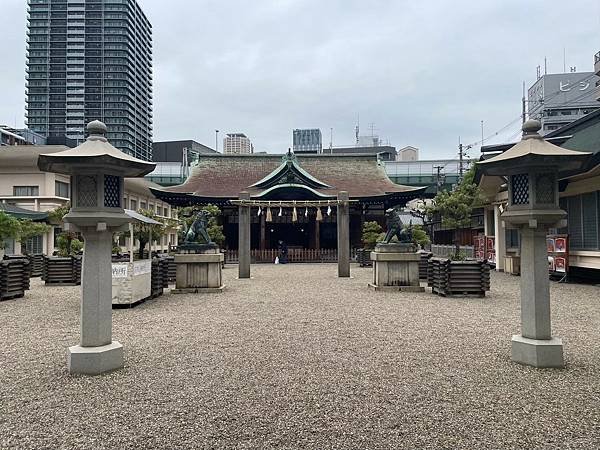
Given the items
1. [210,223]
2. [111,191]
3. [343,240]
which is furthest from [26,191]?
[111,191]

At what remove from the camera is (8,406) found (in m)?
4.61

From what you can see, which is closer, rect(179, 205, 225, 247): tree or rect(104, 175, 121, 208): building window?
rect(104, 175, 121, 208): building window

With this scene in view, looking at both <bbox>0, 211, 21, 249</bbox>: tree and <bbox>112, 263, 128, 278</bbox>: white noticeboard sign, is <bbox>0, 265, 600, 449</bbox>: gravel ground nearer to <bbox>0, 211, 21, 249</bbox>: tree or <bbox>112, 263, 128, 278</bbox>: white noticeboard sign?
<bbox>112, 263, 128, 278</bbox>: white noticeboard sign

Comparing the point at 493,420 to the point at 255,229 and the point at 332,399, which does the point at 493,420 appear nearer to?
the point at 332,399

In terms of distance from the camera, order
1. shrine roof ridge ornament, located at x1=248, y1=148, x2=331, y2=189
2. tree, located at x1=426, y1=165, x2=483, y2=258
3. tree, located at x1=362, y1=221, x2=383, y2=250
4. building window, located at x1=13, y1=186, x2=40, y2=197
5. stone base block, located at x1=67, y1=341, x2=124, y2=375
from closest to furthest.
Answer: stone base block, located at x1=67, y1=341, x2=124, y2=375 → tree, located at x1=426, y1=165, x2=483, y2=258 → tree, located at x1=362, y1=221, x2=383, y2=250 → building window, located at x1=13, y1=186, x2=40, y2=197 → shrine roof ridge ornament, located at x1=248, y1=148, x2=331, y2=189

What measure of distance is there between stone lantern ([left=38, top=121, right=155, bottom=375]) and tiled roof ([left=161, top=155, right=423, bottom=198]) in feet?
78.3

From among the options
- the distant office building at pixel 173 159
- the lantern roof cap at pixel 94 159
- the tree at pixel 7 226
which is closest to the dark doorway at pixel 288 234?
the distant office building at pixel 173 159

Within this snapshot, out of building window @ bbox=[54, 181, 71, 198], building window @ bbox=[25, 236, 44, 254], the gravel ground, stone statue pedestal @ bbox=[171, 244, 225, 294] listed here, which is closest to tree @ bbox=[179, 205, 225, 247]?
building window @ bbox=[54, 181, 71, 198]

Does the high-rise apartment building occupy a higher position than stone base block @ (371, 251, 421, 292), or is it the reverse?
the high-rise apartment building

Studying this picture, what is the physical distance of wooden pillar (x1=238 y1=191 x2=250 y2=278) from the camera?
1867cm

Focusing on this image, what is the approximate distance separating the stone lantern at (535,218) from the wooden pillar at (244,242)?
13.4 m

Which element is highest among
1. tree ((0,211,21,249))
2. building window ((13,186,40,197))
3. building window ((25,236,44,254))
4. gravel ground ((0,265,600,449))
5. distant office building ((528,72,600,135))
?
distant office building ((528,72,600,135))

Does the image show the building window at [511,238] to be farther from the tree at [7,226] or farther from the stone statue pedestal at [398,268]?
the tree at [7,226]

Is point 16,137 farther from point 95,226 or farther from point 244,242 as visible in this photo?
point 95,226
